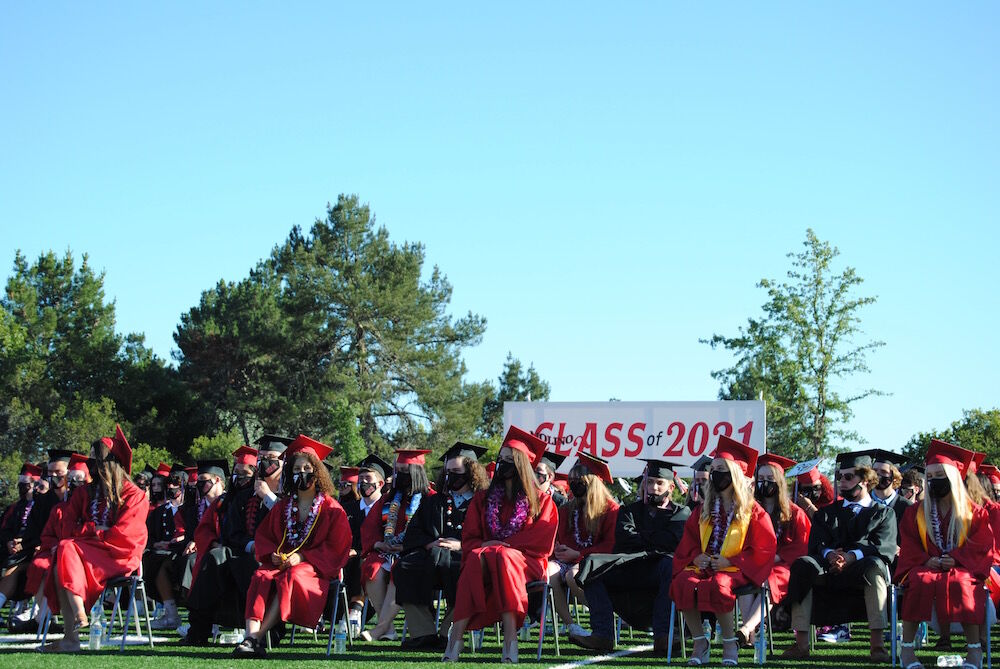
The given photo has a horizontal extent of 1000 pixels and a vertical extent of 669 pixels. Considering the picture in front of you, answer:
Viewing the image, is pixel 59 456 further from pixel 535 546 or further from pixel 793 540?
pixel 793 540

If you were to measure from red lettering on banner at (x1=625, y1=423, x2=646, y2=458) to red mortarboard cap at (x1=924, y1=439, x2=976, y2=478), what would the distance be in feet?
32.0

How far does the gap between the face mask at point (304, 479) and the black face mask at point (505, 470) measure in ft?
5.33

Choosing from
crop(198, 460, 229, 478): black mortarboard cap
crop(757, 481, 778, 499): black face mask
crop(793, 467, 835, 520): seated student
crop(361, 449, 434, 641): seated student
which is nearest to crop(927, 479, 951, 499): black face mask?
crop(757, 481, 778, 499): black face mask

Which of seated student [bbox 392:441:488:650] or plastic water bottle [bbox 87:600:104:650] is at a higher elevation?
seated student [bbox 392:441:488:650]

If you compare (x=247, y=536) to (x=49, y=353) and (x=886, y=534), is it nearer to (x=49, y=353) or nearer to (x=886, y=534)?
(x=886, y=534)

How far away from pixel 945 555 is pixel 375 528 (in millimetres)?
5432

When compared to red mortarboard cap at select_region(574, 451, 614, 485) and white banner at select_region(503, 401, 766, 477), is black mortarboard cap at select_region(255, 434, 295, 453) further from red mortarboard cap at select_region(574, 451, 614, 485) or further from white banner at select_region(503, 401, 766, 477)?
white banner at select_region(503, 401, 766, 477)

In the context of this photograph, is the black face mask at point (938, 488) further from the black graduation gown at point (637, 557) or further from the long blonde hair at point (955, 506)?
the black graduation gown at point (637, 557)

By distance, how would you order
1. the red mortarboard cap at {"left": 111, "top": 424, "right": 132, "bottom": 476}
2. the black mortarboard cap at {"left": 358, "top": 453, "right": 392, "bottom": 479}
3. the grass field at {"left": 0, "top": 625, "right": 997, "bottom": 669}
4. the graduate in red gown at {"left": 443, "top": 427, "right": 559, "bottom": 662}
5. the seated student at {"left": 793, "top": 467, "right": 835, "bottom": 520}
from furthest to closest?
the black mortarboard cap at {"left": 358, "top": 453, "right": 392, "bottom": 479}
the seated student at {"left": 793, "top": 467, "right": 835, "bottom": 520}
the red mortarboard cap at {"left": 111, "top": 424, "right": 132, "bottom": 476}
the graduate in red gown at {"left": 443, "top": 427, "right": 559, "bottom": 662}
the grass field at {"left": 0, "top": 625, "right": 997, "bottom": 669}

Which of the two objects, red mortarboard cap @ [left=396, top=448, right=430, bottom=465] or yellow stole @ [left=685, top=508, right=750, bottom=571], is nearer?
yellow stole @ [left=685, top=508, right=750, bottom=571]

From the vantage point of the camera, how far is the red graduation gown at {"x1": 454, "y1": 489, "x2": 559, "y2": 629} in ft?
30.9

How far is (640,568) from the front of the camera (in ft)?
35.4

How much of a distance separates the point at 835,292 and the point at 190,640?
1123 inches

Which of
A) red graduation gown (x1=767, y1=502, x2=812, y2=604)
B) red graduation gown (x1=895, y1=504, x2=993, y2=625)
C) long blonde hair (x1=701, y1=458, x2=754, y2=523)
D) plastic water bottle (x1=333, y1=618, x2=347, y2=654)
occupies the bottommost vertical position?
plastic water bottle (x1=333, y1=618, x2=347, y2=654)
